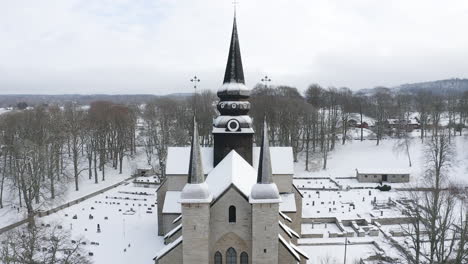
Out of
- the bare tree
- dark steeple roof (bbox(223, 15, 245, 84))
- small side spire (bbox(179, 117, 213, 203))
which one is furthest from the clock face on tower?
the bare tree

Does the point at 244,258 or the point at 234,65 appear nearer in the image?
the point at 244,258

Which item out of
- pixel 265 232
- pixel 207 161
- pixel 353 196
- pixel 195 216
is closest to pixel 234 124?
pixel 207 161

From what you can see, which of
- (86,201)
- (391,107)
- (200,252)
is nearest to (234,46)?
(200,252)

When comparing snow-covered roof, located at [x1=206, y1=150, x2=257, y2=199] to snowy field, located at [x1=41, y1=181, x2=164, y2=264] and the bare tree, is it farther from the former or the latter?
snowy field, located at [x1=41, y1=181, x2=164, y2=264]

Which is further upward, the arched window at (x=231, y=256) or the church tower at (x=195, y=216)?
the church tower at (x=195, y=216)

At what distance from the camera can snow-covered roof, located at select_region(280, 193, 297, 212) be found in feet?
79.8

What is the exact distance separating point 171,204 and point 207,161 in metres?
4.00

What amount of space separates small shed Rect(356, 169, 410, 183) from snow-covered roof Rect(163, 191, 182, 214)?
25.8 meters

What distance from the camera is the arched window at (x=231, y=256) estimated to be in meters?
17.2

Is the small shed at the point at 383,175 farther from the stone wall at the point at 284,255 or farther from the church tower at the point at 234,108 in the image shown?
the stone wall at the point at 284,255

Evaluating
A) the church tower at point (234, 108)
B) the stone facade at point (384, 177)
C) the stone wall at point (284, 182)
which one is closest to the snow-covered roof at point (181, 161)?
the church tower at point (234, 108)

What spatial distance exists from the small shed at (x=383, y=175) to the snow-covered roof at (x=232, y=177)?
26301 mm

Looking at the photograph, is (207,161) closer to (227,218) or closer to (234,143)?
(234,143)

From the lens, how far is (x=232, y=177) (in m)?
17.7
